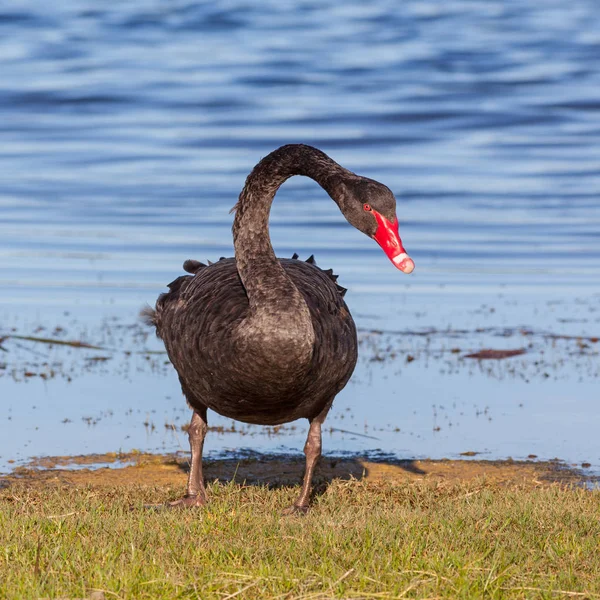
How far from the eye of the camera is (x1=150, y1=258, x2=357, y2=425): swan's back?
6430 millimetres

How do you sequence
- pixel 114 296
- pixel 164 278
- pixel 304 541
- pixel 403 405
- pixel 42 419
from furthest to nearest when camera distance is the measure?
pixel 164 278 → pixel 114 296 → pixel 403 405 → pixel 42 419 → pixel 304 541

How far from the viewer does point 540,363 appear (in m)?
11.7

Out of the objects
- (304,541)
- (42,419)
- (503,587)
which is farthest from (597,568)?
(42,419)

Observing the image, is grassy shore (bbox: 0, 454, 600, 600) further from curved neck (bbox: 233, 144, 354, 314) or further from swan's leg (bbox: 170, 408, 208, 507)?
curved neck (bbox: 233, 144, 354, 314)

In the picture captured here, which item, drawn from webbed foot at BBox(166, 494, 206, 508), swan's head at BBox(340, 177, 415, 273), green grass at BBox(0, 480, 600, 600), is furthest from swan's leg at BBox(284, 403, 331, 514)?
swan's head at BBox(340, 177, 415, 273)

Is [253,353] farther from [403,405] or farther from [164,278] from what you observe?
[164,278]

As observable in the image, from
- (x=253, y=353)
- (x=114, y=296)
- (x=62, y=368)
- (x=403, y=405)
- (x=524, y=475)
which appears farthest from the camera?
(x=114, y=296)

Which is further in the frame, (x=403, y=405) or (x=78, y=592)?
(x=403, y=405)

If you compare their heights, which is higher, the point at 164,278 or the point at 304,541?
the point at 164,278

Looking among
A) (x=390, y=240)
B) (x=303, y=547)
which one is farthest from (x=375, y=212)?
(x=303, y=547)

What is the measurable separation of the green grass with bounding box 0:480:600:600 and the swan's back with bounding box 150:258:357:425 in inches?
23.5

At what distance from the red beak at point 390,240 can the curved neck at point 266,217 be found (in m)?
0.38

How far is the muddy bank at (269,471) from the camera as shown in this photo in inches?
313

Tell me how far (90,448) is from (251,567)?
399 cm
